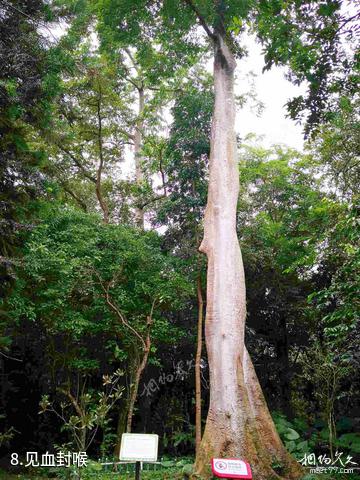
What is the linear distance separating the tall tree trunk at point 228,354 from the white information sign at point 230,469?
1473mm

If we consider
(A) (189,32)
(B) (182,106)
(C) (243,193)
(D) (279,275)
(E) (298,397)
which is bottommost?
(E) (298,397)

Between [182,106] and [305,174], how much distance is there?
3.78 m

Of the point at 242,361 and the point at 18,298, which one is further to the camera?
the point at 18,298

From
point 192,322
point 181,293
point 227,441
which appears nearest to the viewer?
point 227,441

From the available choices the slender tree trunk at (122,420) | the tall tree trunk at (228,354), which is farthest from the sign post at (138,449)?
the slender tree trunk at (122,420)

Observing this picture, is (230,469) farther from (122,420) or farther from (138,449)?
(122,420)

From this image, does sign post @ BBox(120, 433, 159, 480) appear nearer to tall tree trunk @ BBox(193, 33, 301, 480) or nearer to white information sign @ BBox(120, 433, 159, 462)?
white information sign @ BBox(120, 433, 159, 462)

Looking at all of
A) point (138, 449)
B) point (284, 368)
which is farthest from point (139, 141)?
point (138, 449)

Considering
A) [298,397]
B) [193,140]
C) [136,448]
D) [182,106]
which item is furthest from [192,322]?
[136,448]

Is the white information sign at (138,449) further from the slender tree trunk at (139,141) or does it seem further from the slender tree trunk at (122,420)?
the slender tree trunk at (139,141)

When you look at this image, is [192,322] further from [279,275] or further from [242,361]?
[242,361]

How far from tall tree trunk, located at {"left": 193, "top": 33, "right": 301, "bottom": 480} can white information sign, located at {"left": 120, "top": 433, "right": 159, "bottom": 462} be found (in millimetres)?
1545

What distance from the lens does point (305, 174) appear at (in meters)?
11.6

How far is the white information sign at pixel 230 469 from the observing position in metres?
4.05
